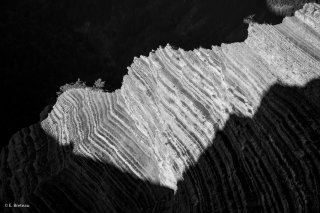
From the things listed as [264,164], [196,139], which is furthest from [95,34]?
[264,164]

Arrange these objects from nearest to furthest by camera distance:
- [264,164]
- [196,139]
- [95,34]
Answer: [264,164] < [196,139] < [95,34]

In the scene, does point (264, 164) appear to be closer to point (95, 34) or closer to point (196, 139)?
point (196, 139)

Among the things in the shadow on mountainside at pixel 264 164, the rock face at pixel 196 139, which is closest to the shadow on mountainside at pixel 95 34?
the rock face at pixel 196 139

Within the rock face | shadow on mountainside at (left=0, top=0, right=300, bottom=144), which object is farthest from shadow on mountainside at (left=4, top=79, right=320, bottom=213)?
shadow on mountainside at (left=0, top=0, right=300, bottom=144)

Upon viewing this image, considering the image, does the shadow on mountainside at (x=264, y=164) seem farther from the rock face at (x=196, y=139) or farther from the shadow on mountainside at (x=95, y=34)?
the shadow on mountainside at (x=95, y=34)

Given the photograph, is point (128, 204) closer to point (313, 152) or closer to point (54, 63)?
point (313, 152)

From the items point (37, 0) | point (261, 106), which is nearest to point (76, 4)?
point (37, 0)
